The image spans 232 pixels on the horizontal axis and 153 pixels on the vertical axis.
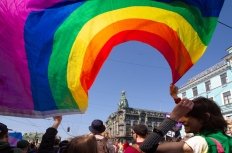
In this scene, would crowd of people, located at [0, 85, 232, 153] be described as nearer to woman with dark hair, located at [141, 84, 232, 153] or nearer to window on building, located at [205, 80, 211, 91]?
woman with dark hair, located at [141, 84, 232, 153]

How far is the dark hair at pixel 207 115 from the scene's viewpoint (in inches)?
79.0

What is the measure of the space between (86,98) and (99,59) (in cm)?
60

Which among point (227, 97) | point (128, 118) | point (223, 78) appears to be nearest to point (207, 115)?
point (227, 97)

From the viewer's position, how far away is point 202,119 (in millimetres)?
2041

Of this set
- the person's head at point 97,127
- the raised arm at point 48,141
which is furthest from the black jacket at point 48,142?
the person's head at point 97,127

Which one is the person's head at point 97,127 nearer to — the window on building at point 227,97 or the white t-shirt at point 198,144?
the white t-shirt at point 198,144

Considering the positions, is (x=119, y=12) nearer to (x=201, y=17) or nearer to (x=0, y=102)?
(x=201, y=17)

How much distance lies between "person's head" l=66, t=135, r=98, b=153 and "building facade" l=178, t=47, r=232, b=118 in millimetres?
29623

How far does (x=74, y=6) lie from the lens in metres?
3.76

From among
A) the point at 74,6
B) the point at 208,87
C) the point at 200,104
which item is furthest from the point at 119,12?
the point at 208,87

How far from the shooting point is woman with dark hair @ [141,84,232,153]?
1.83m

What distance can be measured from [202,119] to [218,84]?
34.1 m

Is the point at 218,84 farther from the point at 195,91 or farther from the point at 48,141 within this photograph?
the point at 48,141

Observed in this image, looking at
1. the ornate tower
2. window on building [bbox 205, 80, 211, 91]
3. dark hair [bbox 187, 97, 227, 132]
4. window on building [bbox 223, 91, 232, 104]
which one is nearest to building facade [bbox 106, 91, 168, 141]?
the ornate tower
